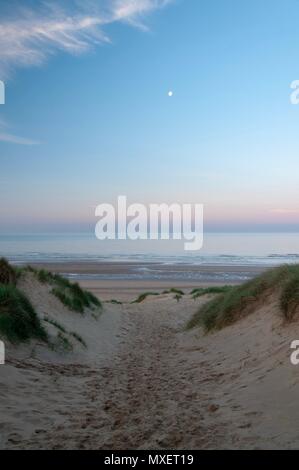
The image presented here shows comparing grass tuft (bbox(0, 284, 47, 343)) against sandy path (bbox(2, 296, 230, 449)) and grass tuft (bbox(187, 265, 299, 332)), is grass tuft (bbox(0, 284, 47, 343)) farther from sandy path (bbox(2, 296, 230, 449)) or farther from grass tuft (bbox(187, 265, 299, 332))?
grass tuft (bbox(187, 265, 299, 332))

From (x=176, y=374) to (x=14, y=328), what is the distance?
10.8ft

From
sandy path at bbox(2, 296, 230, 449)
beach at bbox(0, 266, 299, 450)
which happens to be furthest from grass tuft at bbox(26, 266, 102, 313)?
sandy path at bbox(2, 296, 230, 449)

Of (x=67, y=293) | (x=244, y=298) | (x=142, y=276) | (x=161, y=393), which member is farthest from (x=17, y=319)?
(x=142, y=276)

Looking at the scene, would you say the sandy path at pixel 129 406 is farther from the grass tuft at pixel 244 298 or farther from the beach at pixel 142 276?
the beach at pixel 142 276

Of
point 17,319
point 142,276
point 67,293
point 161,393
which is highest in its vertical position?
point 17,319

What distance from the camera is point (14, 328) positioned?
8328 millimetres

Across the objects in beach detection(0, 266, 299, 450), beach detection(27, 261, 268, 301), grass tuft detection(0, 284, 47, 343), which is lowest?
beach detection(27, 261, 268, 301)

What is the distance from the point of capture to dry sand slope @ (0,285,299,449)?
4.52 meters

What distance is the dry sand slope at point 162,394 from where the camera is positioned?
14.8 ft

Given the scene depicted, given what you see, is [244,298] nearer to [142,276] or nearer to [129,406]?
[129,406]

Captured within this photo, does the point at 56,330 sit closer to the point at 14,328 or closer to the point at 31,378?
the point at 14,328

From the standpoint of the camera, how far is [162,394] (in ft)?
Result: 21.2

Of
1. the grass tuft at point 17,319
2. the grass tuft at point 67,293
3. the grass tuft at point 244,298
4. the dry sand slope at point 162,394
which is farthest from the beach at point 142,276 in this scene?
the dry sand slope at point 162,394

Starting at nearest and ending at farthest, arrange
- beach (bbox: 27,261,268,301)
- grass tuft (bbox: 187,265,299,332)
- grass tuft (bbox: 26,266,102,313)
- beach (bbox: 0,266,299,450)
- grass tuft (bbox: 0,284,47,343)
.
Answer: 1. beach (bbox: 0,266,299,450)
2. grass tuft (bbox: 0,284,47,343)
3. grass tuft (bbox: 187,265,299,332)
4. grass tuft (bbox: 26,266,102,313)
5. beach (bbox: 27,261,268,301)
